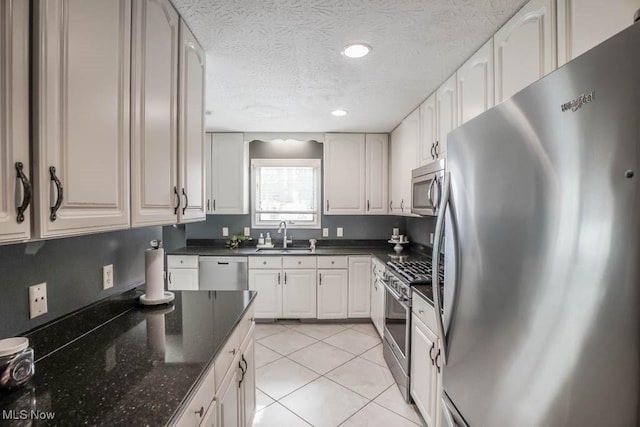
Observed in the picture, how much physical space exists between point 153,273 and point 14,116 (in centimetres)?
108

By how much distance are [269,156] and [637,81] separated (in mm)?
3815

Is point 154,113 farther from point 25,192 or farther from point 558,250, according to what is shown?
point 558,250

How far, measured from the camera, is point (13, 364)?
83cm

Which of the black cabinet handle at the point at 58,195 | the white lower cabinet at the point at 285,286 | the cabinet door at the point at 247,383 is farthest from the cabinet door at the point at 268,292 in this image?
the black cabinet handle at the point at 58,195

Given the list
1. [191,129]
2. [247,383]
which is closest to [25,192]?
[191,129]

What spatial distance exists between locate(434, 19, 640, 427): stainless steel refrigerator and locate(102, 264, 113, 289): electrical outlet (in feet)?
5.28

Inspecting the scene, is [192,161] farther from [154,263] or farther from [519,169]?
[519,169]

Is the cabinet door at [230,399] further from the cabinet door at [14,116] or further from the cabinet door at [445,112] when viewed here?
the cabinet door at [445,112]

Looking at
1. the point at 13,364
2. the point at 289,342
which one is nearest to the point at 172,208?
the point at 13,364

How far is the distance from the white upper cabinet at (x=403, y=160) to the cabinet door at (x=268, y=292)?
165 centimetres

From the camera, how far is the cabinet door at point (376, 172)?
388cm

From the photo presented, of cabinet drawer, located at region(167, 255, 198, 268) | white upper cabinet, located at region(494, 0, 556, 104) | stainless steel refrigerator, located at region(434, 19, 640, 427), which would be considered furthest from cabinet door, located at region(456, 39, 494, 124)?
cabinet drawer, located at region(167, 255, 198, 268)

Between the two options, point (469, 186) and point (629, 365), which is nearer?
point (629, 365)

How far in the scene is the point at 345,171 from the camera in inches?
153
